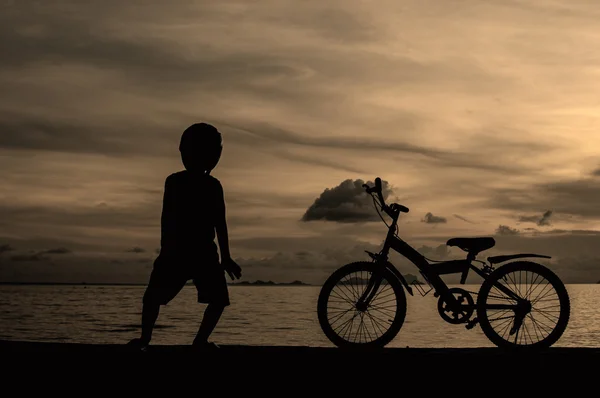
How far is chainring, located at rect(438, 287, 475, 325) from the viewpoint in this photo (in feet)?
28.7

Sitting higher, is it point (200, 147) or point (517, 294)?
point (200, 147)

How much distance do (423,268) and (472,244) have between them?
2.06 feet

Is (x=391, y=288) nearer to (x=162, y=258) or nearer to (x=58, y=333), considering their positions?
(x=162, y=258)

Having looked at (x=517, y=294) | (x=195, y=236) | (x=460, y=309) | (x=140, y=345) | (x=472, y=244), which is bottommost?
(x=140, y=345)

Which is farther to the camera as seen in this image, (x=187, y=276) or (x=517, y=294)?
(x=517, y=294)

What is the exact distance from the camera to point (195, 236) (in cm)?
729

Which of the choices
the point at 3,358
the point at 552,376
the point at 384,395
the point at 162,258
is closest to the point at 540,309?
the point at 552,376

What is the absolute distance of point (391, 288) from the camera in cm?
899

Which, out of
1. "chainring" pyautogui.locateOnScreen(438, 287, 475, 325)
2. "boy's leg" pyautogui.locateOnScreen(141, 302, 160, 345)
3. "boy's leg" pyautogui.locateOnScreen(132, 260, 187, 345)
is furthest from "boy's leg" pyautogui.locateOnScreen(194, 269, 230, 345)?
"chainring" pyautogui.locateOnScreen(438, 287, 475, 325)

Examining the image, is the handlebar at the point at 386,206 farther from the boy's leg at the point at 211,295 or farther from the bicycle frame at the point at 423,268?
the boy's leg at the point at 211,295

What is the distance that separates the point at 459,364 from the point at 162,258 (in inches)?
114

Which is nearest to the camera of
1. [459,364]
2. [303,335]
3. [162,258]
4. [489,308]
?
[459,364]

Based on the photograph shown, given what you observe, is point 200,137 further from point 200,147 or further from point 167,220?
point 167,220

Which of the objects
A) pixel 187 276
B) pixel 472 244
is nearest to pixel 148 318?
pixel 187 276
